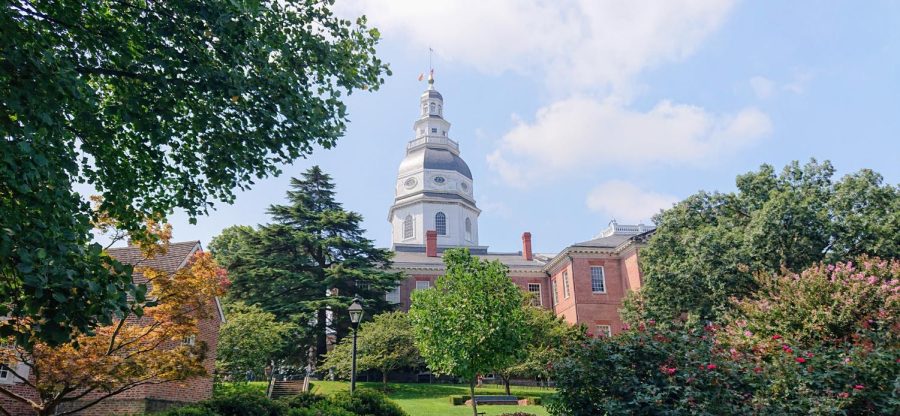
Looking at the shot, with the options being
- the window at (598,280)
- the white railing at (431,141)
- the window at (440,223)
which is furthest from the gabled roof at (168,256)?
the white railing at (431,141)

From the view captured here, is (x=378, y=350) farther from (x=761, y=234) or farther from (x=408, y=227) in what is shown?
(x=408, y=227)

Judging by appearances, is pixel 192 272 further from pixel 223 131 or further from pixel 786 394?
pixel 786 394

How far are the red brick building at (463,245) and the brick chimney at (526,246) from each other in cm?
8

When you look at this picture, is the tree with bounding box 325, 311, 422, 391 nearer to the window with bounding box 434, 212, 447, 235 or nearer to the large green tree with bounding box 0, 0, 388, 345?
the large green tree with bounding box 0, 0, 388, 345

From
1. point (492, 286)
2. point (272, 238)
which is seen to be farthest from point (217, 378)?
point (492, 286)

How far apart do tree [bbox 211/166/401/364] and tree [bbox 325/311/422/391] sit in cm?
269

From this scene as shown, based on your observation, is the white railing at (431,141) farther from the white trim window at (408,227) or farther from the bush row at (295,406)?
the bush row at (295,406)

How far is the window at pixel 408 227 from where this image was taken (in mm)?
58750

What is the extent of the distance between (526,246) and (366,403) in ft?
121

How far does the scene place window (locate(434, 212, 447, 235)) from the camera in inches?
2288

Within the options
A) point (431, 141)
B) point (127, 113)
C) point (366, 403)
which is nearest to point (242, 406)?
point (366, 403)

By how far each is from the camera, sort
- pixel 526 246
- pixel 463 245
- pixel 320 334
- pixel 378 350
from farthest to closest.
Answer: pixel 463 245, pixel 526 246, pixel 320 334, pixel 378 350

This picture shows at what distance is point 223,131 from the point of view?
31.3 ft

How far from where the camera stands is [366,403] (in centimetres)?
1504
